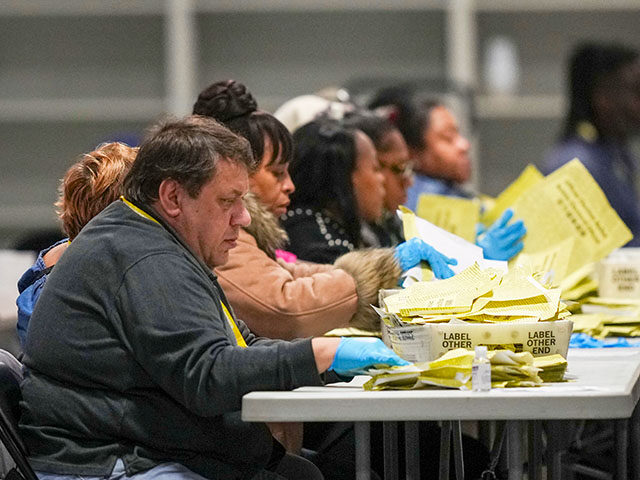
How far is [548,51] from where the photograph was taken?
6371 mm

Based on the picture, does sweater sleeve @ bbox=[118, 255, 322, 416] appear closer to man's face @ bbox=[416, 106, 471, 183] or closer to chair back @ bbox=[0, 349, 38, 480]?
chair back @ bbox=[0, 349, 38, 480]

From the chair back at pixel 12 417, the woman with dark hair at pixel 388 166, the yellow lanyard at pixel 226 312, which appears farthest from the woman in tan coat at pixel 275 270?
the woman with dark hair at pixel 388 166

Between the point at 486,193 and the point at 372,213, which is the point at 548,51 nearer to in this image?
the point at 486,193

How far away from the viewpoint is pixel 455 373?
1435mm

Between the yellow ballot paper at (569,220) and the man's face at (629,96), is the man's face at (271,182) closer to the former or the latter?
the yellow ballot paper at (569,220)

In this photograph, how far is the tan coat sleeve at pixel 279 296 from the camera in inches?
80.1

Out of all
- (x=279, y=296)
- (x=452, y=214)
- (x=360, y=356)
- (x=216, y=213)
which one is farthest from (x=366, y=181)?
(x=360, y=356)

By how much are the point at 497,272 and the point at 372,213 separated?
1087 mm

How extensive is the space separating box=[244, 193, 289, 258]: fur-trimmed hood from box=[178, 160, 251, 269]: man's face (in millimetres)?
495

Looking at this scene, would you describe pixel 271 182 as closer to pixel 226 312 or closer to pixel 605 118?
pixel 226 312

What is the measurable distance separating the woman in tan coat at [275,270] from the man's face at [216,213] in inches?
16.3

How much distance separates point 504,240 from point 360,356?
4.07 feet

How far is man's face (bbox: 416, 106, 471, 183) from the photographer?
4.17m

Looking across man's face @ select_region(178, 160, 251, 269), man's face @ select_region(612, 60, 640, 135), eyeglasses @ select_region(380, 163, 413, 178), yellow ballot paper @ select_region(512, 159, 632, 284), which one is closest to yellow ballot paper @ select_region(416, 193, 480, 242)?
yellow ballot paper @ select_region(512, 159, 632, 284)
